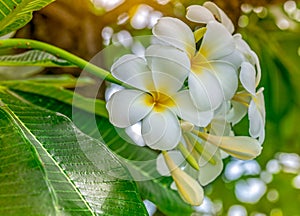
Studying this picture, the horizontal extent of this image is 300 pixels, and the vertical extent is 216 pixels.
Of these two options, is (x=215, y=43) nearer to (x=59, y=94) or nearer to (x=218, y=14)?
(x=218, y=14)

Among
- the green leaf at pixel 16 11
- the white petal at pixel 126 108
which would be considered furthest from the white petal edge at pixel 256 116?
the green leaf at pixel 16 11

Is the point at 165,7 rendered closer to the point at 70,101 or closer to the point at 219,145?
the point at 70,101

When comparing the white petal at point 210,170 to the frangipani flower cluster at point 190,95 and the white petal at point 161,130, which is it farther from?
the white petal at point 161,130

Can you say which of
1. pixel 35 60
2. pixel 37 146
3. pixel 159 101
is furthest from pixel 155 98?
pixel 35 60

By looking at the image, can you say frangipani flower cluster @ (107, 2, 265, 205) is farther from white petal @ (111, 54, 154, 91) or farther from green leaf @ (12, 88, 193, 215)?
green leaf @ (12, 88, 193, 215)

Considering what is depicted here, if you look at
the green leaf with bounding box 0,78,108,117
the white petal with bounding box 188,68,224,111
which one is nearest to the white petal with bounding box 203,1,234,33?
the white petal with bounding box 188,68,224,111

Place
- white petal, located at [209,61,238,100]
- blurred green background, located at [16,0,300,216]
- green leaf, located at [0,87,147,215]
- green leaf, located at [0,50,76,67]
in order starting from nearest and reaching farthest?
green leaf, located at [0,87,147,215] < white petal, located at [209,61,238,100] < green leaf, located at [0,50,76,67] < blurred green background, located at [16,0,300,216]

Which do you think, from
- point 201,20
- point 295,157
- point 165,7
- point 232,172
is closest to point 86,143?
point 201,20
